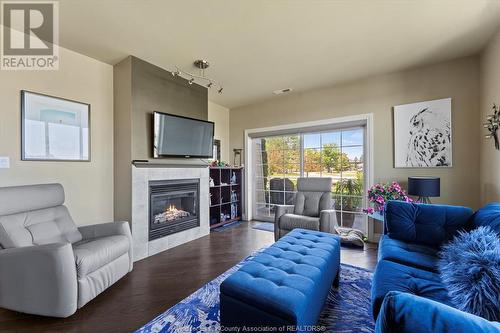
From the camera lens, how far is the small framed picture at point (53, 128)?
233 centimetres

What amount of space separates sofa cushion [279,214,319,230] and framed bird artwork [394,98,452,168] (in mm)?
1567

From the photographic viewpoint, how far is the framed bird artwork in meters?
2.90

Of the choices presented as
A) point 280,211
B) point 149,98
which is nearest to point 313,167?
point 280,211

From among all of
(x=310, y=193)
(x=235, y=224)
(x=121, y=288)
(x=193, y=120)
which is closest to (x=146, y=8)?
(x=193, y=120)

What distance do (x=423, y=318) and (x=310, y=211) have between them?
2840mm

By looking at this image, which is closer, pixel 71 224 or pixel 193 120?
pixel 71 224

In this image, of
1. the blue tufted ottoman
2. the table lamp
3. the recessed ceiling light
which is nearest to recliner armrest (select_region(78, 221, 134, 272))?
the blue tufted ottoman

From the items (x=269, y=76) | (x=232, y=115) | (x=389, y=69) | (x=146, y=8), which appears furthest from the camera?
(x=232, y=115)

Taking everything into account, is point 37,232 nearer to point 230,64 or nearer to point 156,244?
point 156,244

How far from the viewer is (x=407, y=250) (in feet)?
6.08

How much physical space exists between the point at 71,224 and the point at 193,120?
80.1 inches

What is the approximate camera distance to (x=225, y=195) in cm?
470

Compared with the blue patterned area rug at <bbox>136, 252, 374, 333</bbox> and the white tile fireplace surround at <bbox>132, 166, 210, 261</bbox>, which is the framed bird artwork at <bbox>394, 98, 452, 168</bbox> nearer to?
the blue patterned area rug at <bbox>136, 252, 374, 333</bbox>

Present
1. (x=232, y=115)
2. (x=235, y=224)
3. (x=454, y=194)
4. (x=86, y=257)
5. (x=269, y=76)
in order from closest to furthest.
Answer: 1. (x=86, y=257)
2. (x=454, y=194)
3. (x=269, y=76)
4. (x=235, y=224)
5. (x=232, y=115)
